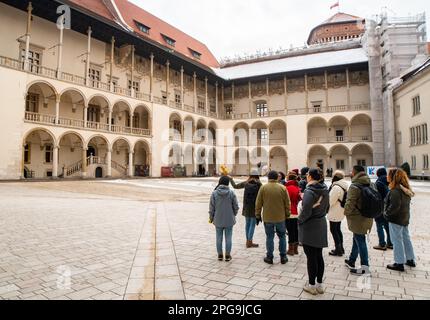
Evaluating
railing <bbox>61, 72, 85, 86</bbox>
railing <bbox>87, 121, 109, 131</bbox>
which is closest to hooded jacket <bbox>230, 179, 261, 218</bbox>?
railing <bbox>61, 72, 85, 86</bbox>

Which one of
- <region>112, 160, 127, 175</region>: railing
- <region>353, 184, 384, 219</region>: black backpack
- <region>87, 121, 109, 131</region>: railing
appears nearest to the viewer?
<region>353, 184, 384, 219</region>: black backpack

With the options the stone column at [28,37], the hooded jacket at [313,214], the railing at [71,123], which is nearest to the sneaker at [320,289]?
the hooded jacket at [313,214]

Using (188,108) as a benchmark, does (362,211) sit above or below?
below

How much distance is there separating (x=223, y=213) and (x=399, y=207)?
267cm

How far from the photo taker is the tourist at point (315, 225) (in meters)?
3.64

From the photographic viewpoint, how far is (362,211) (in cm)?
423

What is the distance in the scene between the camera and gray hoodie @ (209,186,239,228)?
492cm

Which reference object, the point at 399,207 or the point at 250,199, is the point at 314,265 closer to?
the point at 399,207

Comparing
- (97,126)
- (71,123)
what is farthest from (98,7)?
(71,123)

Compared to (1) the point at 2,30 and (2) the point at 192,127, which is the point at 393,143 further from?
(1) the point at 2,30

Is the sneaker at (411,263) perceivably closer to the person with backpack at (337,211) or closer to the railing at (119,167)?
the person with backpack at (337,211)

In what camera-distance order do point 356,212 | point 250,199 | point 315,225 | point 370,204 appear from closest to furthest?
point 315,225 → point 370,204 → point 356,212 → point 250,199

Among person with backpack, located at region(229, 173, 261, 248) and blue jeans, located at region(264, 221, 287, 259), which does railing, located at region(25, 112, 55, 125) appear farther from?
blue jeans, located at region(264, 221, 287, 259)

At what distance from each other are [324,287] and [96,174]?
27.5 meters
